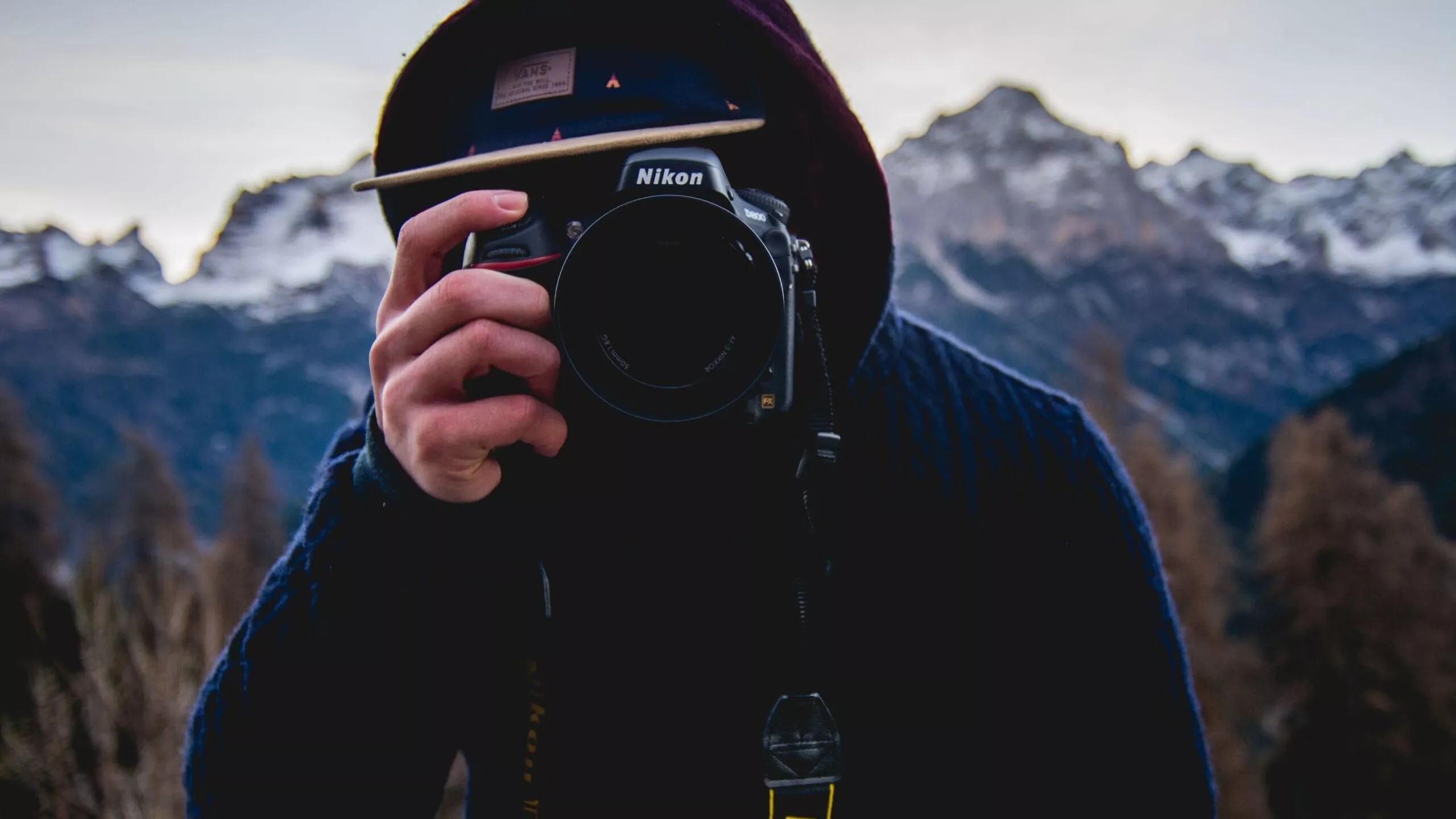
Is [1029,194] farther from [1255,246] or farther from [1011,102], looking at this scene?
[1255,246]

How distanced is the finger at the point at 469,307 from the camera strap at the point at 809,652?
32 centimetres

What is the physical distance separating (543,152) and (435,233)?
0.16 meters

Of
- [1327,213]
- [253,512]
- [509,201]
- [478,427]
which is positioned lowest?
[478,427]

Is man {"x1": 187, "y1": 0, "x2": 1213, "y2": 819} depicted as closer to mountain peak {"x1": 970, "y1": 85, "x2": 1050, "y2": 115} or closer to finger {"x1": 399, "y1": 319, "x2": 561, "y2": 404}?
finger {"x1": 399, "y1": 319, "x2": 561, "y2": 404}

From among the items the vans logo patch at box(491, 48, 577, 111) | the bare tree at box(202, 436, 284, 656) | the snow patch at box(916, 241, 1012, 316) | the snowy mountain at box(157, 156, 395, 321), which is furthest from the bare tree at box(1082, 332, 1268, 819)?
the snowy mountain at box(157, 156, 395, 321)

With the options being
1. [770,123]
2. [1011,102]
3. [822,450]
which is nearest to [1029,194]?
[1011,102]

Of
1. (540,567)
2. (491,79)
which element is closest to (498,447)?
(540,567)

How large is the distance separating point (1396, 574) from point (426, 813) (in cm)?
1895

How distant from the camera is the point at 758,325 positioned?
92 centimetres

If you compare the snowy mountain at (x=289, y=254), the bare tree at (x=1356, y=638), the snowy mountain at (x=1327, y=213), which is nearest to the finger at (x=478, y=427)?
the bare tree at (x=1356, y=638)

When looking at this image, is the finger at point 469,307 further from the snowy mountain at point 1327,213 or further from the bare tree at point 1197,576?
the snowy mountain at point 1327,213

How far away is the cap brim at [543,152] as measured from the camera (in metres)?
0.94

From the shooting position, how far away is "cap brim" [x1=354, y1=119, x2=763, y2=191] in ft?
3.10

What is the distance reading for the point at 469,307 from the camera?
895 mm
